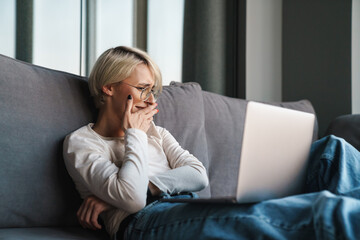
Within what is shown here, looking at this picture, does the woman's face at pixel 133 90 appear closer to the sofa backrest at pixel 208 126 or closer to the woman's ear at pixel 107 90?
the woman's ear at pixel 107 90

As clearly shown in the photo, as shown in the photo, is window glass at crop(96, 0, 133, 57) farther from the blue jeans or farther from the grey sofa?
the blue jeans

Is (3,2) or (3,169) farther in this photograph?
(3,2)

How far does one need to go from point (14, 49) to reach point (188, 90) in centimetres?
81

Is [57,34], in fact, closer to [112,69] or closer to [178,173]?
[112,69]

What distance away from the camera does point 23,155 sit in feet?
4.08

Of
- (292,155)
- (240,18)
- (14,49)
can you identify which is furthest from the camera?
(240,18)

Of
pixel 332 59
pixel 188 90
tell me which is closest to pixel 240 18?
pixel 332 59

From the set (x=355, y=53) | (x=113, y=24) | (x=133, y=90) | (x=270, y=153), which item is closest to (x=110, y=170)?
(x=133, y=90)

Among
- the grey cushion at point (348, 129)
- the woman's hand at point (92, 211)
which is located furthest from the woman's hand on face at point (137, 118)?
the grey cushion at point (348, 129)

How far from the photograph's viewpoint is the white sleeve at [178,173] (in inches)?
52.4

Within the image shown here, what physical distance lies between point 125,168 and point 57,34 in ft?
3.58

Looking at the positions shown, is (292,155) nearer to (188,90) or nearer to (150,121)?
(150,121)

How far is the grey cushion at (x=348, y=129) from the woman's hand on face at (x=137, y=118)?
98 cm

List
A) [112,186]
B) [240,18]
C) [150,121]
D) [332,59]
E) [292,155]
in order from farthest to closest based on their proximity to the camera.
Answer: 1. [240,18]
2. [332,59]
3. [150,121]
4. [112,186]
5. [292,155]
